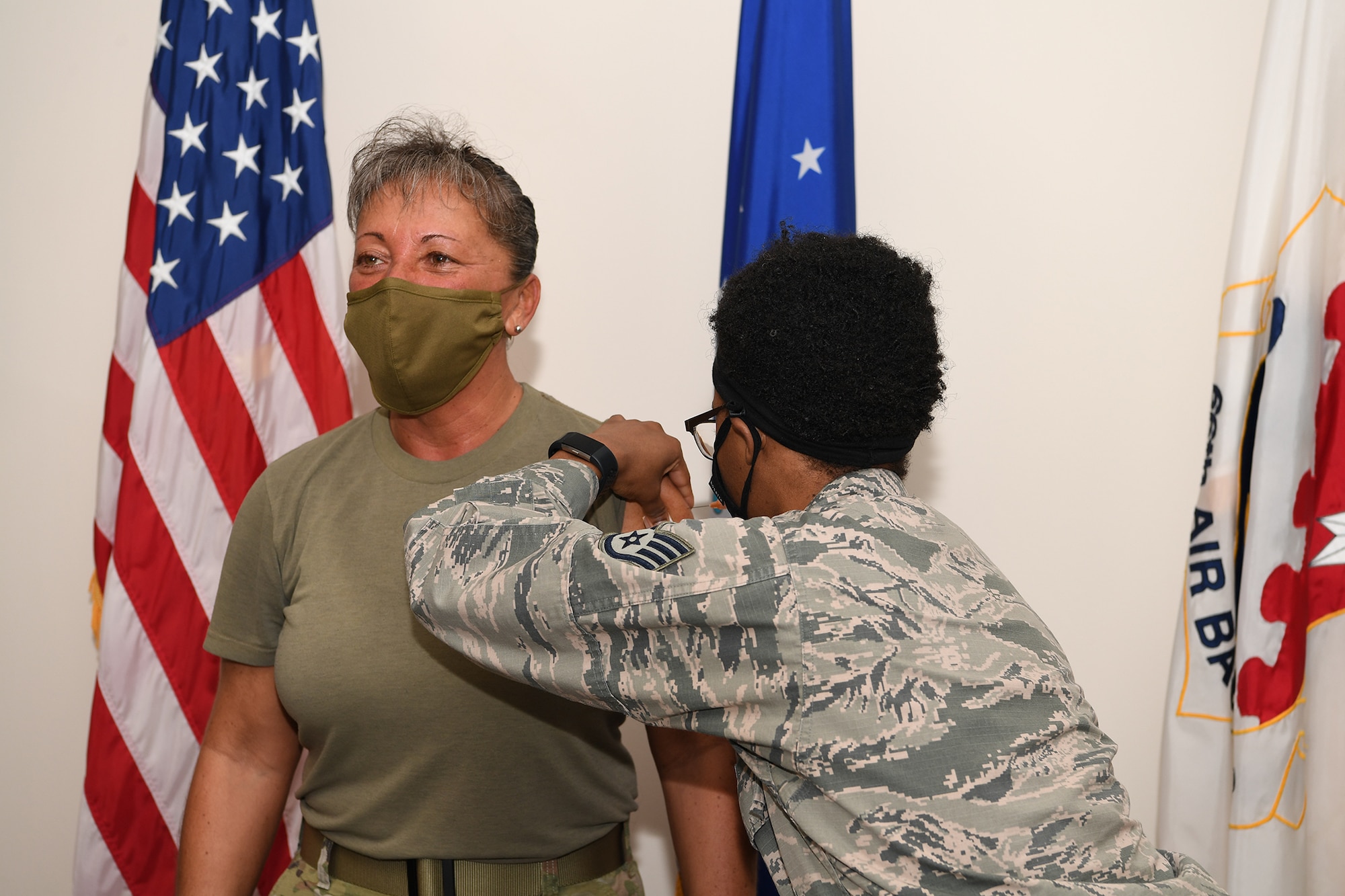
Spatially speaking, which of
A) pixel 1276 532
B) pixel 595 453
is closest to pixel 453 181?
pixel 595 453

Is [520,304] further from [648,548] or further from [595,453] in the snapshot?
[648,548]

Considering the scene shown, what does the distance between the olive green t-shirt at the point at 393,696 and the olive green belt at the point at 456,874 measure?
17mm

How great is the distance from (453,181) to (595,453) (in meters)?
0.54

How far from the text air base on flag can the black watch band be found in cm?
135

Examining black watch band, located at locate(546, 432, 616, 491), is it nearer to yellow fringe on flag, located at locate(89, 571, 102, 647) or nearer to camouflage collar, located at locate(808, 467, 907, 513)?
camouflage collar, located at locate(808, 467, 907, 513)

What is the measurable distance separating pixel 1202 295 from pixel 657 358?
1.29 metres

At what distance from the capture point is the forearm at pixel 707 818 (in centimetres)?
151

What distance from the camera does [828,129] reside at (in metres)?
2.16

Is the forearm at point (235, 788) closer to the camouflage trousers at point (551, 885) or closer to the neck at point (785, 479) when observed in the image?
the camouflage trousers at point (551, 885)

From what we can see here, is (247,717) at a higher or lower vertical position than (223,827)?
higher

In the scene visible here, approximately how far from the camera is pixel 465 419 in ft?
5.24

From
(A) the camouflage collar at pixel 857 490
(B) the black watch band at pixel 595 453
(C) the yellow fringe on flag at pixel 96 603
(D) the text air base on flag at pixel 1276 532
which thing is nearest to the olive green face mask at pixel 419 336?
(B) the black watch band at pixel 595 453

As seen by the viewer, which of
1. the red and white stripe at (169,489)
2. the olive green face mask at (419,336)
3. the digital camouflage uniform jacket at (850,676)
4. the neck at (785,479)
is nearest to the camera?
the digital camouflage uniform jacket at (850,676)

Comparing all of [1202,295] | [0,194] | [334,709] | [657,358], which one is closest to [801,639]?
[334,709]
